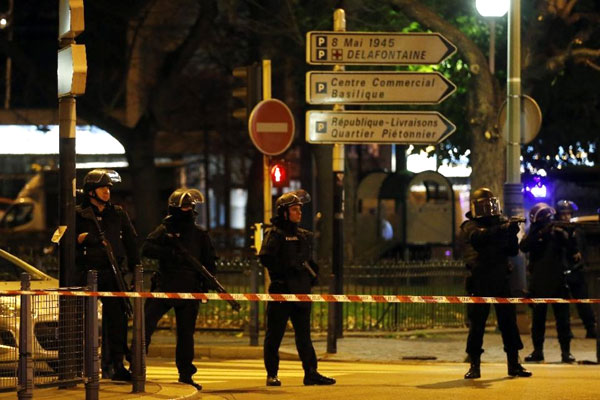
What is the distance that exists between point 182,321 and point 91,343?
1537mm

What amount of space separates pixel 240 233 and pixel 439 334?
91.8ft

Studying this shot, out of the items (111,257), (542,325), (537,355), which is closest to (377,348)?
(537,355)

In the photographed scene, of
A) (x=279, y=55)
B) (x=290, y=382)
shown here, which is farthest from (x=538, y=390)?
(x=279, y=55)

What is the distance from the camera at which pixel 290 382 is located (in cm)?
1265

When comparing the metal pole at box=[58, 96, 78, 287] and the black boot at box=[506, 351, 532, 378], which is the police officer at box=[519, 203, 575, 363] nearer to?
the black boot at box=[506, 351, 532, 378]

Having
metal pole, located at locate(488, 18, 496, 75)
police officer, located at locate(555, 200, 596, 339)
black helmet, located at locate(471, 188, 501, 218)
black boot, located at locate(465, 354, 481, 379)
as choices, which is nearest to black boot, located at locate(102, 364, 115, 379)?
black boot, located at locate(465, 354, 481, 379)

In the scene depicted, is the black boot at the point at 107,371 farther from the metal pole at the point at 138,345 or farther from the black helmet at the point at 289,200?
the black helmet at the point at 289,200

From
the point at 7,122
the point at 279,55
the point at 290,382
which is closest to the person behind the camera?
the point at 290,382

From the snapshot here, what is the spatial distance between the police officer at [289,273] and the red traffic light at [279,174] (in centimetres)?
462

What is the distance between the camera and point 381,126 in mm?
16281

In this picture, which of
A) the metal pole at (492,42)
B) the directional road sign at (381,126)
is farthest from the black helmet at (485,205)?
Result: the metal pole at (492,42)

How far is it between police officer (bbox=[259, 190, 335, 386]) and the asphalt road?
0.85 ft

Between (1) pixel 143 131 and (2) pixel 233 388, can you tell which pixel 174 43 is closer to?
(1) pixel 143 131

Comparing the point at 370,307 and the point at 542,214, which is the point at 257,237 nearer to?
the point at 370,307
